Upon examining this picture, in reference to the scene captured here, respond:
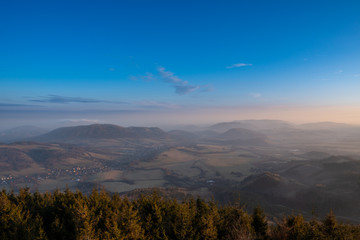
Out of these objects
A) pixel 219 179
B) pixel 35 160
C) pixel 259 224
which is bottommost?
pixel 35 160

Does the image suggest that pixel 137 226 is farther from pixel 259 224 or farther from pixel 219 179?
pixel 219 179

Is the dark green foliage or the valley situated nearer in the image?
the dark green foliage

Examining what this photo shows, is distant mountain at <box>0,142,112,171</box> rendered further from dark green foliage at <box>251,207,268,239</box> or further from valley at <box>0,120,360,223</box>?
dark green foliage at <box>251,207,268,239</box>

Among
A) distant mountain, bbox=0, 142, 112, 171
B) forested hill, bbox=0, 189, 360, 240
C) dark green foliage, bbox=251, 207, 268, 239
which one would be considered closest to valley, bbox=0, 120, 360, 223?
distant mountain, bbox=0, 142, 112, 171

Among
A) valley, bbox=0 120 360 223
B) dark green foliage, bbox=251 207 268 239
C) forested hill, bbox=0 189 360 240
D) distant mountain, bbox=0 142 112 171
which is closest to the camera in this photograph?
forested hill, bbox=0 189 360 240

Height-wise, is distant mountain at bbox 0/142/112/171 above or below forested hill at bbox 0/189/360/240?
below

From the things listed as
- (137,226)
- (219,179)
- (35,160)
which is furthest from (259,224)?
(35,160)

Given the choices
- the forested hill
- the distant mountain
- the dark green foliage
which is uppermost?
the forested hill

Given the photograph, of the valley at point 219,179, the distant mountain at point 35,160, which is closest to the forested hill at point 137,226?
the valley at point 219,179

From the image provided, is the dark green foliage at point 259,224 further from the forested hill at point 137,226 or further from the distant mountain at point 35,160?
the distant mountain at point 35,160

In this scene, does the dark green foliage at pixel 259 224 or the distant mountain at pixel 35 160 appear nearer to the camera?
the dark green foliage at pixel 259 224

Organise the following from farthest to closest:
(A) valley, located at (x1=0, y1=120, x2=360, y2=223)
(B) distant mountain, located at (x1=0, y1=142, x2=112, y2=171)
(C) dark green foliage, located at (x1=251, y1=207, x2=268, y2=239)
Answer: (B) distant mountain, located at (x1=0, y1=142, x2=112, y2=171) < (A) valley, located at (x1=0, y1=120, x2=360, y2=223) < (C) dark green foliage, located at (x1=251, y1=207, x2=268, y2=239)
